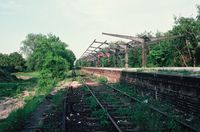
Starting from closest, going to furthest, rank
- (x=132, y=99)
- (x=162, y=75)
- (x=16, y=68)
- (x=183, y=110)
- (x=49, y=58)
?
(x=183, y=110) < (x=162, y=75) < (x=132, y=99) < (x=49, y=58) < (x=16, y=68)

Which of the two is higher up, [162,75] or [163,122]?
[162,75]

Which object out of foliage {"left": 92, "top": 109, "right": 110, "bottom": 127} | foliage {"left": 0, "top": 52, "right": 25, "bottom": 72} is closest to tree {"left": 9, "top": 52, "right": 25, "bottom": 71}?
foliage {"left": 0, "top": 52, "right": 25, "bottom": 72}

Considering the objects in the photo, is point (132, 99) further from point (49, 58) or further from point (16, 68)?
point (16, 68)

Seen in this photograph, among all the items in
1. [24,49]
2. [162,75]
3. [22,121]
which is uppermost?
[24,49]

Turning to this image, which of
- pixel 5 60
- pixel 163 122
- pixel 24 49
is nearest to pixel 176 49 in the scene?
pixel 163 122

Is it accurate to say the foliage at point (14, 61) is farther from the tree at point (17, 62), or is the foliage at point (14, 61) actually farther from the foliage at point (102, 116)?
the foliage at point (102, 116)

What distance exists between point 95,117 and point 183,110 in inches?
127

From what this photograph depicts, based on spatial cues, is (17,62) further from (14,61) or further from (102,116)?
(102,116)

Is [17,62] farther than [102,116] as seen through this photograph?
Yes

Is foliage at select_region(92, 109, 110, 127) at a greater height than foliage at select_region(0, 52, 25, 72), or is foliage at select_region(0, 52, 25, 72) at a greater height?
foliage at select_region(0, 52, 25, 72)

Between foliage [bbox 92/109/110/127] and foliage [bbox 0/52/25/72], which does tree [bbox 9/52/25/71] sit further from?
foliage [bbox 92/109/110/127]

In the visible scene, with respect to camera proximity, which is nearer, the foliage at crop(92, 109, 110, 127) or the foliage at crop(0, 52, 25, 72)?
the foliage at crop(92, 109, 110, 127)

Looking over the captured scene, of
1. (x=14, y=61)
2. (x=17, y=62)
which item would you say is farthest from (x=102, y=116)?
(x=14, y=61)

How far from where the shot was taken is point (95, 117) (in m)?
9.30
